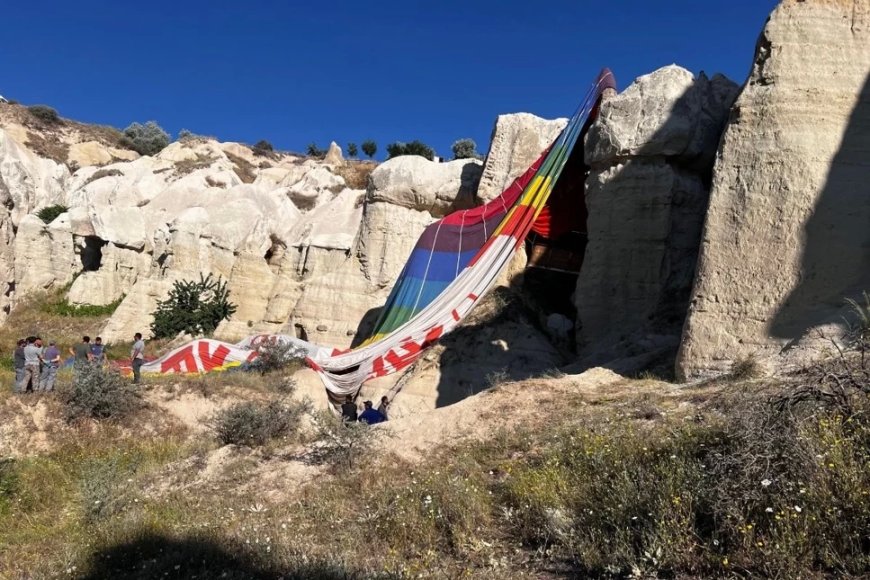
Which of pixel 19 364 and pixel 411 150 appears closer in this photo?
pixel 19 364

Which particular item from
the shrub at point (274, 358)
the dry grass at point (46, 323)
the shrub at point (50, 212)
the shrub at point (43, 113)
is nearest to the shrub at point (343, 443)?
the shrub at point (274, 358)

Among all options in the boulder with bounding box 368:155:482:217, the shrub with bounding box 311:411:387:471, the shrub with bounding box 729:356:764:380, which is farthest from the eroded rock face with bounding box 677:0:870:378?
the boulder with bounding box 368:155:482:217

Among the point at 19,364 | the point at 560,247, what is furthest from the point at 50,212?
the point at 560,247

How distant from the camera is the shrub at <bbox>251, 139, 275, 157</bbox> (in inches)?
1864

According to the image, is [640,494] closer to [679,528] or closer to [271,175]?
[679,528]

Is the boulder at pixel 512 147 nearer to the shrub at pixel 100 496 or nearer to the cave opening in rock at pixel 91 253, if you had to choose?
the shrub at pixel 100 496

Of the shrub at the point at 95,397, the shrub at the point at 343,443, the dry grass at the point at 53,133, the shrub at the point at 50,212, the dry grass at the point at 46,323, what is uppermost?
the dry grass at the point at 53,133

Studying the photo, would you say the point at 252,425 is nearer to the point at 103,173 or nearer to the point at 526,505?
the point at 526,505

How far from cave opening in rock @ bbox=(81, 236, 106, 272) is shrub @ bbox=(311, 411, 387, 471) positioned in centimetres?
1945

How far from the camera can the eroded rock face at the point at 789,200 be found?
23.6 feet

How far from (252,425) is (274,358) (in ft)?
19.7

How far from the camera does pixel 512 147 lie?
16031 mm

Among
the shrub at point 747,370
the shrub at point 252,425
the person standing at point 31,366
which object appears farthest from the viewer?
the person standing at point 31,366

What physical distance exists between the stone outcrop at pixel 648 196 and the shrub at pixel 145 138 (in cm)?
3981
